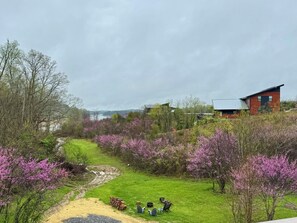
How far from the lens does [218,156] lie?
1325 centimetres

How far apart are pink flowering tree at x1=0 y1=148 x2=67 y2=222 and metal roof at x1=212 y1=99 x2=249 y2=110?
35950 mm

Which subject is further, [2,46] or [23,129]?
[2,46]

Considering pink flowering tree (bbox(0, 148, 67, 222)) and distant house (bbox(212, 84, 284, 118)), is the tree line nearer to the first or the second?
pink flowering tree (bbox(0, 148, 67, 222))

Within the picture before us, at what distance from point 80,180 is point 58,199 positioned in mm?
4854

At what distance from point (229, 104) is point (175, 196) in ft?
105

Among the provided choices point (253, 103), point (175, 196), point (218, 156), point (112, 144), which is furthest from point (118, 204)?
point (253, 103)

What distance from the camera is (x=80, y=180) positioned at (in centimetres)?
1655

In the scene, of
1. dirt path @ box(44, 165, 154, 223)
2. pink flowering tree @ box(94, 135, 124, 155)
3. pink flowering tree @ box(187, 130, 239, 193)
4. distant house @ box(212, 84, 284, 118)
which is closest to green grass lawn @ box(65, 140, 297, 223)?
dirt path @ box(44, 165, 154, 223)

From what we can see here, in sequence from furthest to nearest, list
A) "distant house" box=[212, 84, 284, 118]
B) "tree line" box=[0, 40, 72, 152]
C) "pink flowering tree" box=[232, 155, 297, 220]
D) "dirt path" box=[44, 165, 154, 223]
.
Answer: "distant house" box=[212, 84, 284, 118] → "tree line" box=[0, 40, 72, 152] → "dirt path" box=[44, 165, 154, 223] → "pink flowering tree" box=[232, 155, 297, 220]

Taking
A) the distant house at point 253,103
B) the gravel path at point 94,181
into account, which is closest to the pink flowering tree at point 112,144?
the gravel path at point 94,181

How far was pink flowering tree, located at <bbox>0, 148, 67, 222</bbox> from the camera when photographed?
6527 mm

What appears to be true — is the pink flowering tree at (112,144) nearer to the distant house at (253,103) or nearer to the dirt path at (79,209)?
the dirt path at (79,209)

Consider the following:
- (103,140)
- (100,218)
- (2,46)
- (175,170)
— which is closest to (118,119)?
(103,140)

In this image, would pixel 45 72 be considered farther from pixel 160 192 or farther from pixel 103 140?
pixel 160 192
